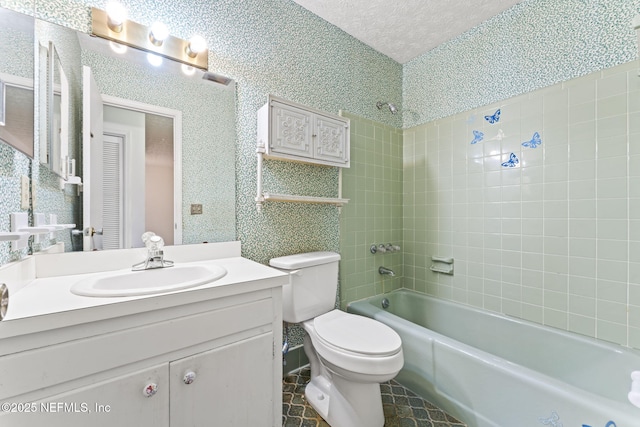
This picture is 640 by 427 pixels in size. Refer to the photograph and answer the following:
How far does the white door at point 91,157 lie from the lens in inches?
44.6

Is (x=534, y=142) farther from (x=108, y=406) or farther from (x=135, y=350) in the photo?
(x=108, y=406)

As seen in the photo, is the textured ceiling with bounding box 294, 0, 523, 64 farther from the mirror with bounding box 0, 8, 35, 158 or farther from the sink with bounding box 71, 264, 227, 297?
the sink with bounding box 71, 264, 227, 297

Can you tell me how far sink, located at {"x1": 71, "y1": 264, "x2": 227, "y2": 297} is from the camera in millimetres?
808

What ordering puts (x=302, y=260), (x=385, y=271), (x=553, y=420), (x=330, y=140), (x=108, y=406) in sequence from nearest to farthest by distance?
(x=108, y=406) < (x=553, y=420) < (x=302, y=260) < (x=330, y=140) < (x=385, y=271)

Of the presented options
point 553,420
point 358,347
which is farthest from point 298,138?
point 553,420

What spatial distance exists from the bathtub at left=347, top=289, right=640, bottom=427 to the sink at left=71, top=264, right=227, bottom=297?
3.91 ft

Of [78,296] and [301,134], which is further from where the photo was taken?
[301,134]

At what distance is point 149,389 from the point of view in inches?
31.6

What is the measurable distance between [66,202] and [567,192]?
2561 mm

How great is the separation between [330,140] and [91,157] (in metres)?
1.28

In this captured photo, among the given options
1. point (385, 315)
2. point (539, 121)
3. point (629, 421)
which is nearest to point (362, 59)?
point (539, 121)

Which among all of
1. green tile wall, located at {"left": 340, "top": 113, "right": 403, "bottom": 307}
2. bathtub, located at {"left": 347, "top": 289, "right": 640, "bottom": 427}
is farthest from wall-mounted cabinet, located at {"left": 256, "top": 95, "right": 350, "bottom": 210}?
bathtub, located at {"left": 347, "top": 289, "right": 640, "bottom": 427}

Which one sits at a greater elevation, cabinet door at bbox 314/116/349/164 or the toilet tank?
cabinet door at bbox 314/116/349/164

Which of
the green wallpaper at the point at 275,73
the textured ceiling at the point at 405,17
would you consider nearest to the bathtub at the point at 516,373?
the green wallpaper at the point at 275,73
